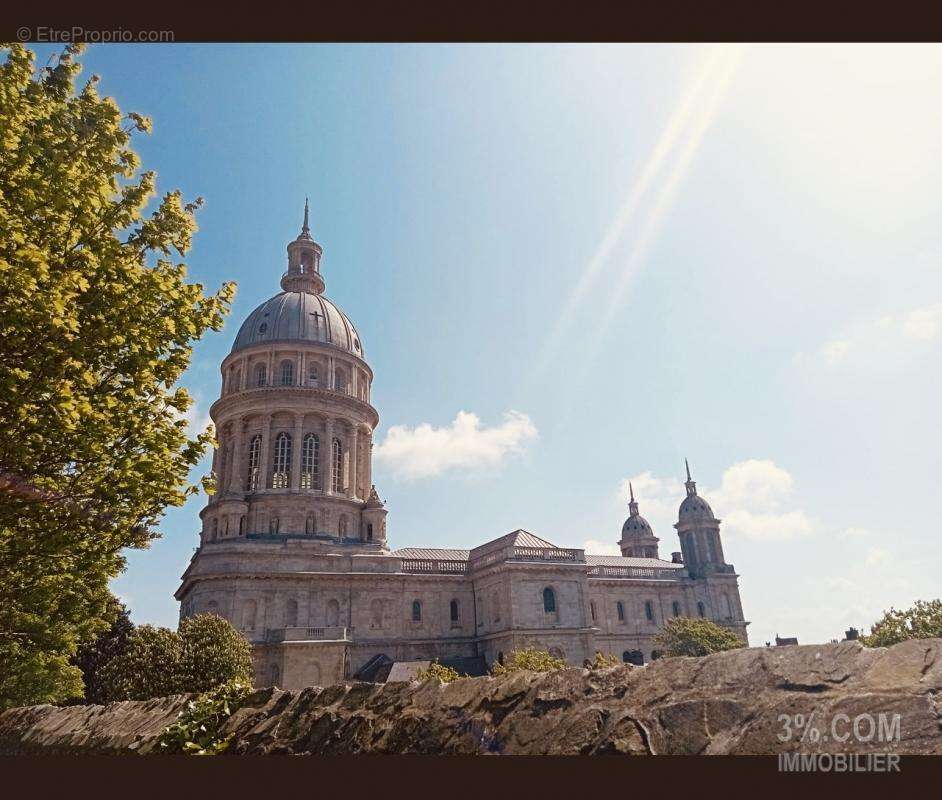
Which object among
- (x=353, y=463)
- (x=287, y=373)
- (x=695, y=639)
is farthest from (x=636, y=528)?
(x=287, y=373)

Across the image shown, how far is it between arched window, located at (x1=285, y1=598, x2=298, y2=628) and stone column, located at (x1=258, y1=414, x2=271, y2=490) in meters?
9.72

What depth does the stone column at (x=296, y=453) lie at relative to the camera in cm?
4897

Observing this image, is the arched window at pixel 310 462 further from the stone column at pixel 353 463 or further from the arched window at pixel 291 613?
the arched window at pixel 291 613

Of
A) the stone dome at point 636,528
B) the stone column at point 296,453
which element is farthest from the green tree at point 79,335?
the stone dome at point 636,528

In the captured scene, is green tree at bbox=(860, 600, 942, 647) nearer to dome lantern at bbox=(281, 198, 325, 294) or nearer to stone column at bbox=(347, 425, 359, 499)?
stone column at bbox=(347, 425, 359, 499)

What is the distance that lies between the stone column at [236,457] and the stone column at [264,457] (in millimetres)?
1699

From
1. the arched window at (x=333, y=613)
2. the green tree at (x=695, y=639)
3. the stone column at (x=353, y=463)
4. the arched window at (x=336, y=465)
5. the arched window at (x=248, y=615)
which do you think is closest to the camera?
the arched window at (x=248, y=615)

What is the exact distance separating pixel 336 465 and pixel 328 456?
144cm

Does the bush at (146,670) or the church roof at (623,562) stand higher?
the church roof at (623,562)

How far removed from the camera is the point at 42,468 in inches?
379

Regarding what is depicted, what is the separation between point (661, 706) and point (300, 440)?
47.4 meters

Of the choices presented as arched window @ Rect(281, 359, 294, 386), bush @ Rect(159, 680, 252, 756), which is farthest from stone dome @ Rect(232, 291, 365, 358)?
bush @ Rect(159, 680, 252, 756)

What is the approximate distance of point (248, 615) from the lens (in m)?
42.0

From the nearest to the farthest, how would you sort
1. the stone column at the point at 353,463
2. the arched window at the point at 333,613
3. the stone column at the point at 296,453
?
the arched window at the point at 333,613, the stone column at the point at 296,453, the stone column at the point at 353,463
